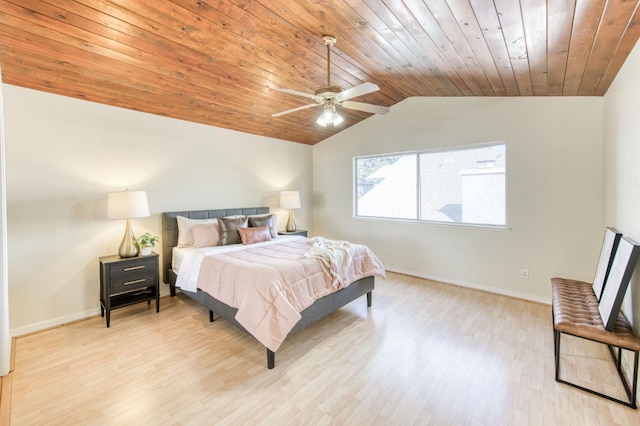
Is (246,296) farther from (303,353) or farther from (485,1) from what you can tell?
(485,1)

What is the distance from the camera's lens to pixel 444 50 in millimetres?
2602

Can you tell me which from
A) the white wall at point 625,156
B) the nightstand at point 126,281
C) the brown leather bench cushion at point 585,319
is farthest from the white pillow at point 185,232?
the white wall at point 625,156

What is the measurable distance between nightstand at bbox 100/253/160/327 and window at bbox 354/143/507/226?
3571mm

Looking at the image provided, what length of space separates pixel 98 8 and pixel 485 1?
2639 millimetres

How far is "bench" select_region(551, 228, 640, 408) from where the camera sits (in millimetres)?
1913

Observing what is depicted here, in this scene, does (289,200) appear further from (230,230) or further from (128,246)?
(128,246)

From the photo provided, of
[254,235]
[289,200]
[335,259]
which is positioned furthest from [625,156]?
[289,200]

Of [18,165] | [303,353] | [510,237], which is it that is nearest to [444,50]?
[510,237]

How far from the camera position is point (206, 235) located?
379 centimetres

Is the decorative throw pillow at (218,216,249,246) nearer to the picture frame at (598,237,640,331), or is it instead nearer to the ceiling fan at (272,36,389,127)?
the ceiling fan at (272,36,389,127)

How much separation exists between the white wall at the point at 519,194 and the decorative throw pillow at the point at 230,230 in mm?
2517

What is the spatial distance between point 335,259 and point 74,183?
2.98m

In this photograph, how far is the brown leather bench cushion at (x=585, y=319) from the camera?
6.24 feet

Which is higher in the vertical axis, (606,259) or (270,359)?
(606,259)
